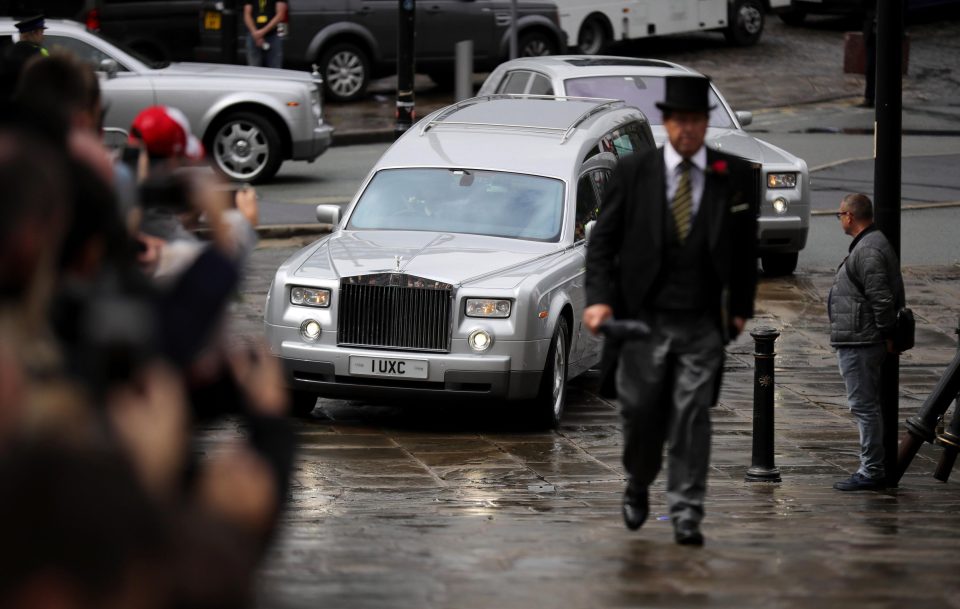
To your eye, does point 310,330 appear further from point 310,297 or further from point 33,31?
point 33,31

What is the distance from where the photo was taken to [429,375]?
1034 centimetres

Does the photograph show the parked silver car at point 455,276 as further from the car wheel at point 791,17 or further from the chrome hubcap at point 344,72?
the car wheel at point 791,17

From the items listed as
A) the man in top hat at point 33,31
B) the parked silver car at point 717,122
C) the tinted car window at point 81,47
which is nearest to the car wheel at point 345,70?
the tinted car window at point 81,47

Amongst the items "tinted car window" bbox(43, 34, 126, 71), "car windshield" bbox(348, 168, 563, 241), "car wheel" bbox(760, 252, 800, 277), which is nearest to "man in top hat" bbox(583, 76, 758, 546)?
"car windshield" bbox(348, 168, 563, 241)

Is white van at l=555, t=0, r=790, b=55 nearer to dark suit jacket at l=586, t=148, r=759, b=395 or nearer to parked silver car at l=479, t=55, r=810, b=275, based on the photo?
parked silver car at l=479, t=55, r=810, b=275

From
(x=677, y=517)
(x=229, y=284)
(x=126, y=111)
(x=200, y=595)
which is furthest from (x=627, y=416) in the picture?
(x=126, y=111)

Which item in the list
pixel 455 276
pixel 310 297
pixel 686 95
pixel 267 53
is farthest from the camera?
pixel 267 53

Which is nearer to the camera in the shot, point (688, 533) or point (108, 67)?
point (688, 533)

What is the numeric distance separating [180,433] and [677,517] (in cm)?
428

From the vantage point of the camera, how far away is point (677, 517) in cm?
666

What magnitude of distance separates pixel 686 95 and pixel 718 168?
33cm

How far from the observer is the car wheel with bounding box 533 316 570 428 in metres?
10.6

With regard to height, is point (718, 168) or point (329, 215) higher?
point (718, 168)

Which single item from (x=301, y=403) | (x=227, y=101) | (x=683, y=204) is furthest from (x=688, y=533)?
(x=227, y=101)
